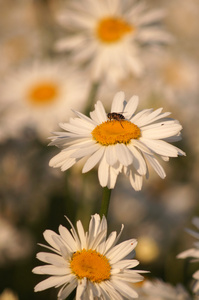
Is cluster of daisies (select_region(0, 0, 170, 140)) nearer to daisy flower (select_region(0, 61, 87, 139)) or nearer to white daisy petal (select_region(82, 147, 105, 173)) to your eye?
daisy flower (select_region(0, 61, 87, 139))

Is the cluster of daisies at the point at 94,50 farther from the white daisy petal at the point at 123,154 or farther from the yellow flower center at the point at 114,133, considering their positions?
the white daisy petal at the point at 123,154

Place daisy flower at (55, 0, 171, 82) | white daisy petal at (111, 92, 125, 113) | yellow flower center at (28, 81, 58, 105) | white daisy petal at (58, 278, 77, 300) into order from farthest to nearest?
yellow flower center at (28, 81, 58, 105) → daisy flower at (55, 0, 171, 82) → white daisy petal at (111, 92, 125, 113) → white daisy petal at (58, 278, 77, 300)

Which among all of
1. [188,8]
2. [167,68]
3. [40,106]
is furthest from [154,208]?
[188,8]

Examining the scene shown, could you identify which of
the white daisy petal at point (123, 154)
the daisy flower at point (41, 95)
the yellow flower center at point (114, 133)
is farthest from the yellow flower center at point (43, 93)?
the white daisy petal at point (123, 154)

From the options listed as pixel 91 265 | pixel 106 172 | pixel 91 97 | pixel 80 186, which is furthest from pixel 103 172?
pixel 80 186

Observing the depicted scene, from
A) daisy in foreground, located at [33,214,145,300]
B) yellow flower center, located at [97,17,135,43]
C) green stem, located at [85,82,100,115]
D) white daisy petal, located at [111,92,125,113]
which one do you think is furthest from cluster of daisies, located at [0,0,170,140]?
daisy in foreground, located at [33,214,145,300]
